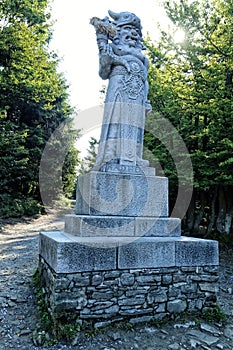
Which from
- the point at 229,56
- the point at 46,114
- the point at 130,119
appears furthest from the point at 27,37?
the point at 130,119

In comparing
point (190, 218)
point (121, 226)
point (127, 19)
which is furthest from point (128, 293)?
point (190, 218)

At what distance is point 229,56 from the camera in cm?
891

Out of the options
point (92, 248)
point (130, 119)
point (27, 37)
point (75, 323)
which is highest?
point (27, 37)

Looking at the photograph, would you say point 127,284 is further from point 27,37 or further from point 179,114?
point 27,37

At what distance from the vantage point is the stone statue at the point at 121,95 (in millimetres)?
4949

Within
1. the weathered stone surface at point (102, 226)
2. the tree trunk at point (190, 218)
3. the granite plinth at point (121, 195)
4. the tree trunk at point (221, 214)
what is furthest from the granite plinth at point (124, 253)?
the tree trunk at point (190, 218)

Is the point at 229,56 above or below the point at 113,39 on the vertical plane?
above

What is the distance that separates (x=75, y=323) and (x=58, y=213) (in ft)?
45.3

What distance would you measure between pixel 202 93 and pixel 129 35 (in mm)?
4326

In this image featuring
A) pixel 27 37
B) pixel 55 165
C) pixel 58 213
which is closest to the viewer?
pixel 27 37

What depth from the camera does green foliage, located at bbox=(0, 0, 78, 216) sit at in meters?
12.7

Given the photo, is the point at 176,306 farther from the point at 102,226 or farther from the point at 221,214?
the point at 221,214

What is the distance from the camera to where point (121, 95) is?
197 inches

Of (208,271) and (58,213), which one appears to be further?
(58,213)
